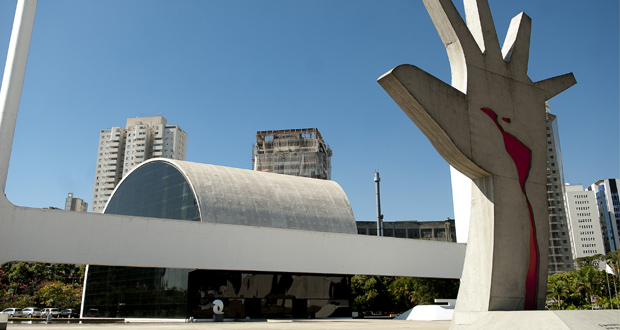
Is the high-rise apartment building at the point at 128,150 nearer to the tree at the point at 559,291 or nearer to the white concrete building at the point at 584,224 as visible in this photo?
the white concrete building at the point at 584,224

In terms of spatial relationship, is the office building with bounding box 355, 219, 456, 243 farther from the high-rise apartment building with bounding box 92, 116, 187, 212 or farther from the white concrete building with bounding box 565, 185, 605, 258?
the high-rise apartment building with bounding box 92, 116, 187, 212

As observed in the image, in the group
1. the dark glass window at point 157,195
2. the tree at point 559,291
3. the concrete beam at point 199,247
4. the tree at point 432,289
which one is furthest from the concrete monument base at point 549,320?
the tree at point 432,289

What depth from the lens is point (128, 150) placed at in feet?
315

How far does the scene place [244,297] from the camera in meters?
22.9

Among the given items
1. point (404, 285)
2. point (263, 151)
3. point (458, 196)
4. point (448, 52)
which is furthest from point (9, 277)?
point (448, 52)

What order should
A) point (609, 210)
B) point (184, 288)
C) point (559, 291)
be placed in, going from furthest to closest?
point (609, 210) → point (559, 291) → point (184, 288)

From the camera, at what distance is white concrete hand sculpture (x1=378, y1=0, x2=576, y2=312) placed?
363 inches

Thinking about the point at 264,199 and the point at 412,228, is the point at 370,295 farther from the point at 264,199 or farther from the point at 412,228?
the point at 412,228

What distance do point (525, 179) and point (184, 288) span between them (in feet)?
54.4

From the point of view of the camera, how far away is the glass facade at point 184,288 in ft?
73.1

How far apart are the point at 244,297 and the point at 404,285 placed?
19.4 metres

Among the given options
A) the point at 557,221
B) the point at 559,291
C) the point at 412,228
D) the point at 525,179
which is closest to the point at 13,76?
the point at 525,179

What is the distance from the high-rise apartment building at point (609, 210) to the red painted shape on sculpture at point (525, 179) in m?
109

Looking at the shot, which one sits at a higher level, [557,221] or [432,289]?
[557,221]
